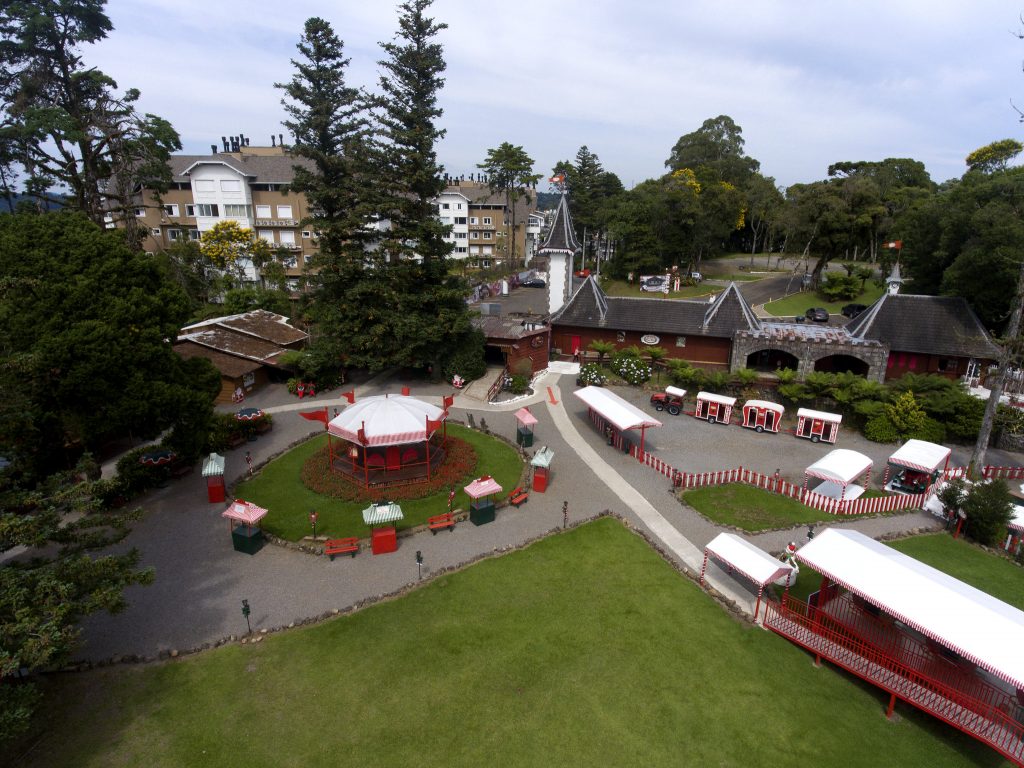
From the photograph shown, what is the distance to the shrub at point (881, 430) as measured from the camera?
91.1 ft

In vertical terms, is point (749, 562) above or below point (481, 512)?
above

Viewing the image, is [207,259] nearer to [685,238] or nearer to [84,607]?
[84,607]

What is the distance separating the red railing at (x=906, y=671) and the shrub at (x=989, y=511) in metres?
Result: 9.18

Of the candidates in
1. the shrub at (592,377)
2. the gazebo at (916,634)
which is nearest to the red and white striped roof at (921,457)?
the gazebo at (916,634)

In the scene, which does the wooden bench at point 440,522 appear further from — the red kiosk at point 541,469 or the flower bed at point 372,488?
the red kiosk at point 541,469

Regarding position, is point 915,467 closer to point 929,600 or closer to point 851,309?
point 929,600

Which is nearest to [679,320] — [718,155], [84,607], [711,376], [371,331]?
[711,376]

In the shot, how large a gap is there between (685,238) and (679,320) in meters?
34.2

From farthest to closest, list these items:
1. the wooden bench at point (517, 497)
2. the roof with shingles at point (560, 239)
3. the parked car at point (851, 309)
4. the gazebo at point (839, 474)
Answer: the parked car at point (851, 309), the roof with shingles at point (560, 239), the gazebo at point (839, 474), the wooden bench at point (517, 497)

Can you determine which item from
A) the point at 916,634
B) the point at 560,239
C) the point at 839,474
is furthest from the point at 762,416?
the point at 560,239

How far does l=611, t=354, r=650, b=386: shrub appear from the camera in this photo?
116ft

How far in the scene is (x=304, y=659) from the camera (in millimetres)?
13578

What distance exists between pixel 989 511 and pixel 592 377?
20373 mm

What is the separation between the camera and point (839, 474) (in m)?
21.5
